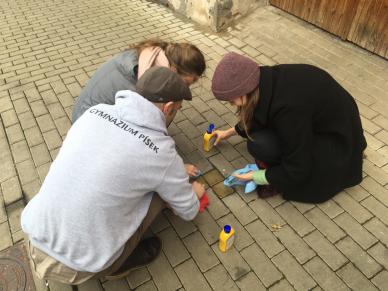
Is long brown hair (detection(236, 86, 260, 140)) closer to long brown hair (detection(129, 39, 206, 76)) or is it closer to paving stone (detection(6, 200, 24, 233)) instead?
long brown hair (detection(129, 39, 206, 76))

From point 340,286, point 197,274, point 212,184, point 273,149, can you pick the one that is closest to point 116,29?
point 212,184

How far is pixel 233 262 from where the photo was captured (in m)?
2.39

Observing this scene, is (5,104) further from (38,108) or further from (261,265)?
(261,265)

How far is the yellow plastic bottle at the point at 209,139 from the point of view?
10.2 feet

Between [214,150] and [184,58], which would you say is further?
[214,150]

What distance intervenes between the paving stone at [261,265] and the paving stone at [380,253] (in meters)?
0.70

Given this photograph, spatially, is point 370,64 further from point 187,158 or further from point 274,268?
point 274,268

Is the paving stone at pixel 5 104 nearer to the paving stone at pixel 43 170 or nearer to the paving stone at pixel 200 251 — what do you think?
the paving stone at pixel 43 170

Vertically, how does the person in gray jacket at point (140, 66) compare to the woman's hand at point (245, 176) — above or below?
above

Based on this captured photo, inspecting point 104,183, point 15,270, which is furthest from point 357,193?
point 15,270

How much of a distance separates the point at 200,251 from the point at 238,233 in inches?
12.7

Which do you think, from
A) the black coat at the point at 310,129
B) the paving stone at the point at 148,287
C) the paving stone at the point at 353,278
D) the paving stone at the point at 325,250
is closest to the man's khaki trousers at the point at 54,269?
the paving stone at the point at 148,287

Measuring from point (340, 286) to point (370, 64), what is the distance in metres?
2.93

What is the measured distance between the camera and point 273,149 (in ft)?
8.21
